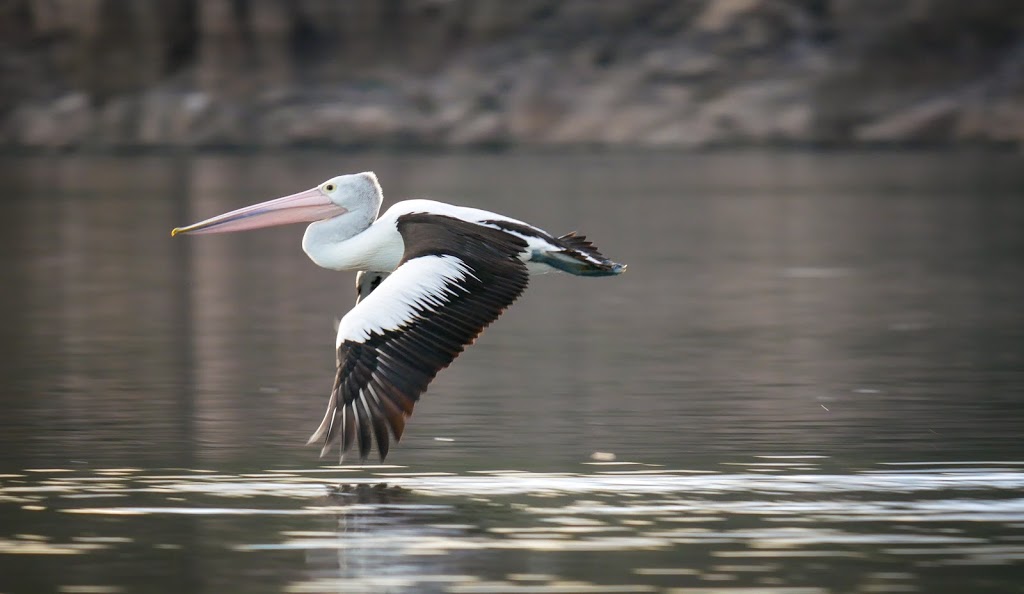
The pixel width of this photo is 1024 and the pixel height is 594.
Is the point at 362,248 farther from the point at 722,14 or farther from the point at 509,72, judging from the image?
the point at 722,14

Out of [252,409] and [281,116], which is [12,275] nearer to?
[252,409]

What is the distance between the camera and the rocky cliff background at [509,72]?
258ft

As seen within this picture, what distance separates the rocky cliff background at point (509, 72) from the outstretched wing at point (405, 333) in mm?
66696

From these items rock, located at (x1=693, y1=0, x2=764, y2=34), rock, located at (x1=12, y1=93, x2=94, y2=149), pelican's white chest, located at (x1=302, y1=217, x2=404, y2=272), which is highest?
rock, located at (x1=693, y1=0, x2=764, y2=34)

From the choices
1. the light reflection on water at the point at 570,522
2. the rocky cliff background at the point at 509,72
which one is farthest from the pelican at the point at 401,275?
the rocky cliff background at the point at 509,72

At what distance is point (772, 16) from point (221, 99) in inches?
866

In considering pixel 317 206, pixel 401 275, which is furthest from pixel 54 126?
pixel 401 275

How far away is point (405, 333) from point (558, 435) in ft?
7.14

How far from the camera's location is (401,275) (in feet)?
28.9

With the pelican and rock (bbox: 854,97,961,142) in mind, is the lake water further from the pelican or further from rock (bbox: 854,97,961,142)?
rock (bbox: 854,97,961,142)

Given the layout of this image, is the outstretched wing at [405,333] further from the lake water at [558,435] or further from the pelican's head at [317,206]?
the pelican's head at [317,206]

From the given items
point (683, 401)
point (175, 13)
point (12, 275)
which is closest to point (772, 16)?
point (175, 13)

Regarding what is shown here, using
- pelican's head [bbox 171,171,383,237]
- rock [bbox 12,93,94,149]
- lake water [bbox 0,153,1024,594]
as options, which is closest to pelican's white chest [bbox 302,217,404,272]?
pelican's head [bbox 171,171,383,237]

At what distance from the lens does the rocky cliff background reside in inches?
3095
